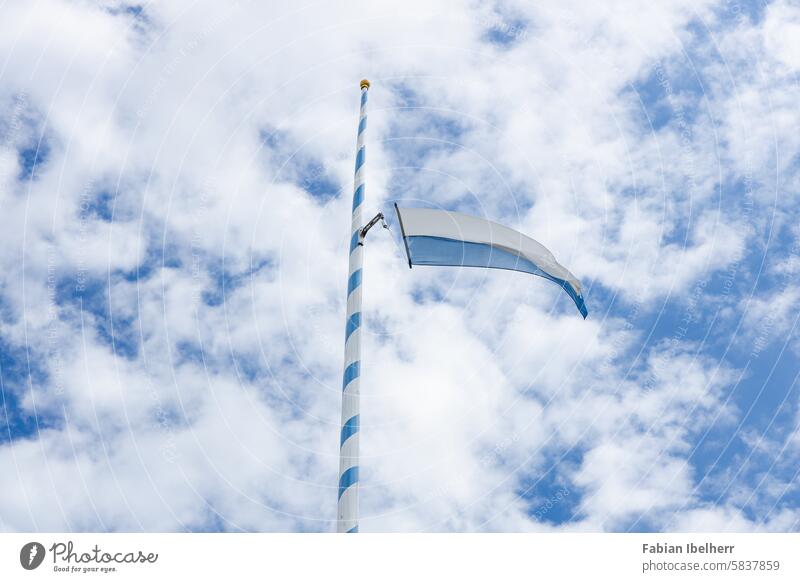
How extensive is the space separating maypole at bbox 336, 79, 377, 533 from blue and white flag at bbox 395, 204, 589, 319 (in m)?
1.12

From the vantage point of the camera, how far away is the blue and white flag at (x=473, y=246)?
18.0 meters

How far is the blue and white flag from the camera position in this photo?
1803cm
